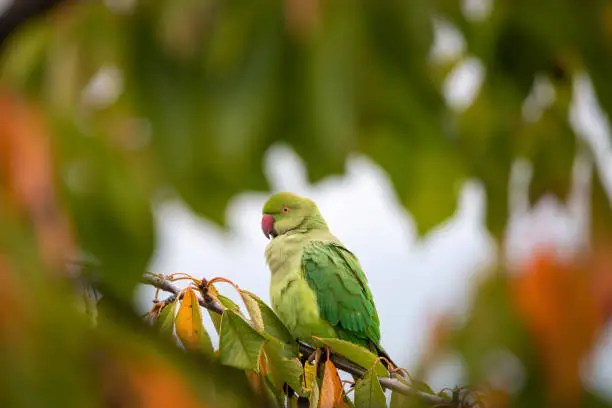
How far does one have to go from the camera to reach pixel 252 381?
1.73 meters

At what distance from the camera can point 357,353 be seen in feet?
6.28

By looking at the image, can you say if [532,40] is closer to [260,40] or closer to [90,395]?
[260,40]

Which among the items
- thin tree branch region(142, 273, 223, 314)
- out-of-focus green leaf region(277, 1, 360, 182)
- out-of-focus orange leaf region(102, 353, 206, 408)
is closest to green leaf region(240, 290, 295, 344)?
thin tree branch region(142, 273, 223, 314)

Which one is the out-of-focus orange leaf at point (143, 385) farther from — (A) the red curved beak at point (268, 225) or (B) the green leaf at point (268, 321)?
(A) the red curved beak at point (268, 225)

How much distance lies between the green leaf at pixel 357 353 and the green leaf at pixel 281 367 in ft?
0.37

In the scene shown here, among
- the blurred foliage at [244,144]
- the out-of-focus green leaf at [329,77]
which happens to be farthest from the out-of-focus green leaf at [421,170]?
the out-of-focus green leaf at [329,77]

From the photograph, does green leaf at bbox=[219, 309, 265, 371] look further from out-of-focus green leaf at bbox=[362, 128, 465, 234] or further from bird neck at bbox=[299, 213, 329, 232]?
bird neck at bbox=[299, 213, 329, 232]

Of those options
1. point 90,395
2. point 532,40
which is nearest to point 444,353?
point 90,395

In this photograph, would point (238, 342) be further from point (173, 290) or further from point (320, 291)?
point (320, 291)

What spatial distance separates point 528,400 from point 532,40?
1.34ft

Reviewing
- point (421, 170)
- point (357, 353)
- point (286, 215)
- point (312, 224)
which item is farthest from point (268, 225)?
point (421, 170)

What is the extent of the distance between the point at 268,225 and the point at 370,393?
4.61 feet

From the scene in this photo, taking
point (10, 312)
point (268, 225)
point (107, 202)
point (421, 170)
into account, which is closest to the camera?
point (10, 312)

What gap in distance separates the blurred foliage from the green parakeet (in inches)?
77.0
